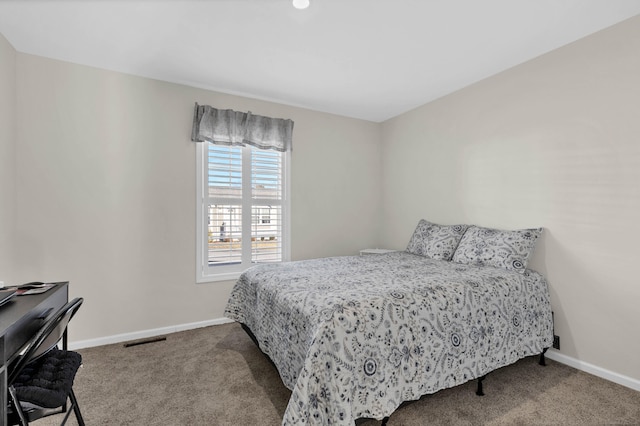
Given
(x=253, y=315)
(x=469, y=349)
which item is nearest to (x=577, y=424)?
(x=469, y=349)

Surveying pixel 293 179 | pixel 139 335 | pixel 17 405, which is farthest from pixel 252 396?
pixel 293 179

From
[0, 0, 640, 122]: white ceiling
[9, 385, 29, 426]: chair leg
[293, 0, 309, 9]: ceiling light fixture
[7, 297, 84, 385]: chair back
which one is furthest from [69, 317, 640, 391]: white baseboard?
[293, 0, 309, 9]: ceiling light fixture

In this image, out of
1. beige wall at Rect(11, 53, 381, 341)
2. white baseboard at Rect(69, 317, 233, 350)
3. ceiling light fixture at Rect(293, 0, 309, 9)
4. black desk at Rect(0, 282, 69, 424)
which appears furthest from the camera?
white baseboard at Rect(69, 317, 233, 350)

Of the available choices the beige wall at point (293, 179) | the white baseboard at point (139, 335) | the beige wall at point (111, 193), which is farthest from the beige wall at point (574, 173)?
the white baseboard at point (139, 335)

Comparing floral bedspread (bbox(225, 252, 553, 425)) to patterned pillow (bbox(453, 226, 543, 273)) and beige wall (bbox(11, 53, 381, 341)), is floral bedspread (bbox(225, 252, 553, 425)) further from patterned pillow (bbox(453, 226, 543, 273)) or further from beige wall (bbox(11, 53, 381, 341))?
beige wall (bbox(11, 53, 381, 341))

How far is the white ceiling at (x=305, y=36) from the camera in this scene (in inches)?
77.6

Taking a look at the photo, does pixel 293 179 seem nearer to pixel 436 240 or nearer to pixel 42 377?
pixel 436 240

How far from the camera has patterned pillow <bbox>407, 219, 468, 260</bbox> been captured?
2.98 m

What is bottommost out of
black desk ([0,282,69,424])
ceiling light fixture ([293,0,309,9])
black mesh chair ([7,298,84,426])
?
black mesh chair ([7,298,84,426])

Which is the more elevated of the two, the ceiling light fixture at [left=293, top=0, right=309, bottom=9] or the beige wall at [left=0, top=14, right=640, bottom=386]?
the ceiling light fixture at [left=293, top=0, right=309, bottom=9]

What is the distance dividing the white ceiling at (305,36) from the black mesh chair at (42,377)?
6.42 ft

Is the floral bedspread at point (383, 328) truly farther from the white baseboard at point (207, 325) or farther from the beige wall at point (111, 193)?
the beige wall at point (111, 193)

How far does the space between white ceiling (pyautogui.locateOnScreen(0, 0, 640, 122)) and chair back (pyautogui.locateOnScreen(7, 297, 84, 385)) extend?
6.23 ft

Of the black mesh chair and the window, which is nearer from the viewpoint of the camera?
the black mesh chair
